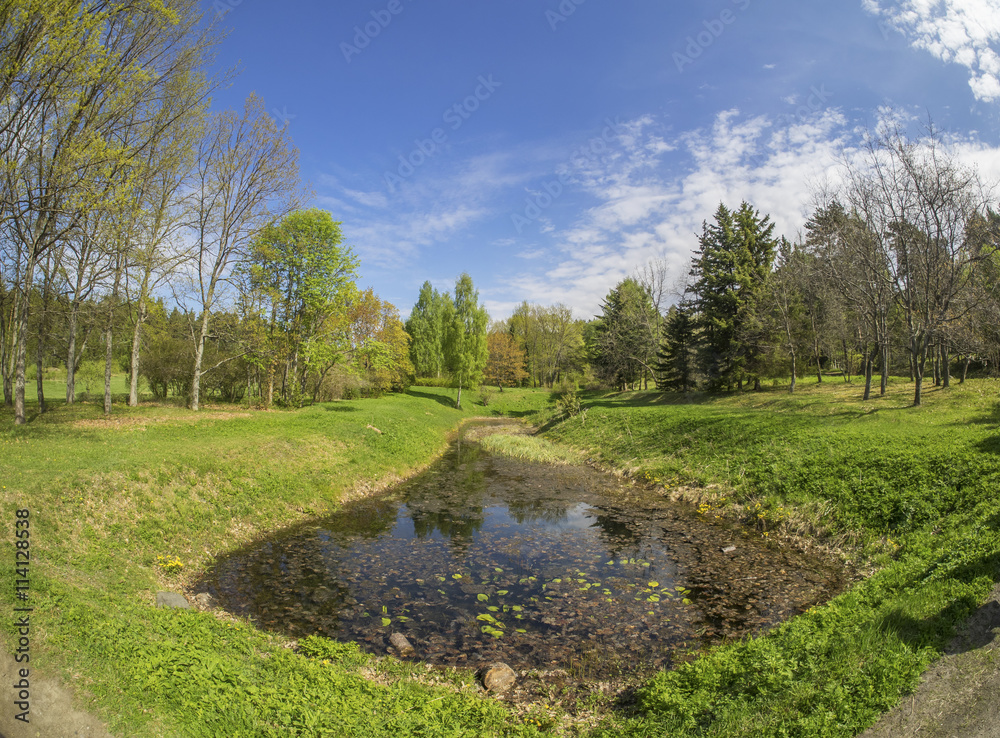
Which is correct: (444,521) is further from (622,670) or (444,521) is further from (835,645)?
(835,645)

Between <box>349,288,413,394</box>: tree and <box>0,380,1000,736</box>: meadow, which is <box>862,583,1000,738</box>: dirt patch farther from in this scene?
<box>349,288,413,394</box>: tree

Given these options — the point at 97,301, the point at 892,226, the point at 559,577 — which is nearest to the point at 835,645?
the point at 559,577

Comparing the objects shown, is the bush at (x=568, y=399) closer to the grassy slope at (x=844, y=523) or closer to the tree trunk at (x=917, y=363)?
the grassy slope at (x=844, y=523)

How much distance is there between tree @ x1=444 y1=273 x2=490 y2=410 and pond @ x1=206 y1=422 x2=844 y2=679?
32.4 meters

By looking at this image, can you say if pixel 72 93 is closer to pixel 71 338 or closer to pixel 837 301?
pixel 71 338

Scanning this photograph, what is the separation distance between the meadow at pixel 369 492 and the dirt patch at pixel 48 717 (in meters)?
0.13

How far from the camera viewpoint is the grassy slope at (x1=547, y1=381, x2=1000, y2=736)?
5.34 m

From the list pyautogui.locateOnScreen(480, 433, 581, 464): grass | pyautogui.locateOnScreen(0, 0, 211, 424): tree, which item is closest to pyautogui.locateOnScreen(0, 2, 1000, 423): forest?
pyautogui.locateOnScreen(0, 0, 211, 424): tree

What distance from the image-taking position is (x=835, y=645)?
617cm

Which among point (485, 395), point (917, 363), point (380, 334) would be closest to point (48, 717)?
point (917, 363)

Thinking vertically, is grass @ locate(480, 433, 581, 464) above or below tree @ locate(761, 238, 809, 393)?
below

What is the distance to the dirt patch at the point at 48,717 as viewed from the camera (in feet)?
15.4

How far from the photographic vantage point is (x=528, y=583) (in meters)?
10.4

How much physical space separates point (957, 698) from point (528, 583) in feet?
22.9
